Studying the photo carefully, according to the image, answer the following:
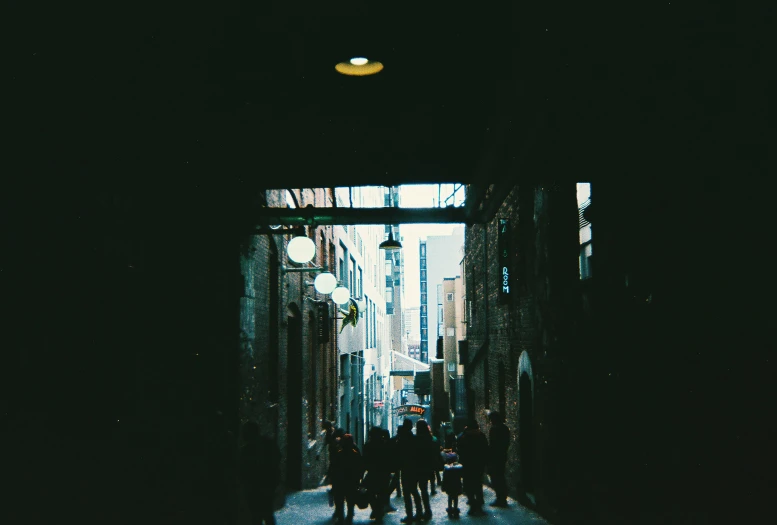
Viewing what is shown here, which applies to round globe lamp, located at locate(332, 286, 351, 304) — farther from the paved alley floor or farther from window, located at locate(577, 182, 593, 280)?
window, located at locate(577, 182, 593, 280)

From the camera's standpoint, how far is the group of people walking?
9164 millimetres

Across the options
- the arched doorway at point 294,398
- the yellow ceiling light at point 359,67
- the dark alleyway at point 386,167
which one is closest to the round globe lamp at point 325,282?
the arched doorway at point 294,398

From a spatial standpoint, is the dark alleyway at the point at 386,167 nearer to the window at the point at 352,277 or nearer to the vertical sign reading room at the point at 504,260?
the vertical sign reading room at the point at 504,260

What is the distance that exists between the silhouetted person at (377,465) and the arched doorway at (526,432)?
96.0 inches

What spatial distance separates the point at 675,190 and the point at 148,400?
5869 mm

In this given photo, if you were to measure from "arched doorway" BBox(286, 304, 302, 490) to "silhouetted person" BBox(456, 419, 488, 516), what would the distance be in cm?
505

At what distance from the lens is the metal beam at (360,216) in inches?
416

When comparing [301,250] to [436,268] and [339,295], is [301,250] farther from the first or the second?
[436,268]

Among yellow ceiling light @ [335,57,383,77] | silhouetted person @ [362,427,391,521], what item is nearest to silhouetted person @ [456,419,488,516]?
silhouetted person @ [362,427,391,521]

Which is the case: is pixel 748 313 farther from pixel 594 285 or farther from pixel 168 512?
pixel 168 512

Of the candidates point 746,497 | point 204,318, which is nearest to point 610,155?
point 746,497

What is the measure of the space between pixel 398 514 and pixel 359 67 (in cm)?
740

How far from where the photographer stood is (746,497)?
16.8ft

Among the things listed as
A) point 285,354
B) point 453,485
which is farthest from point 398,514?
point 285,354
